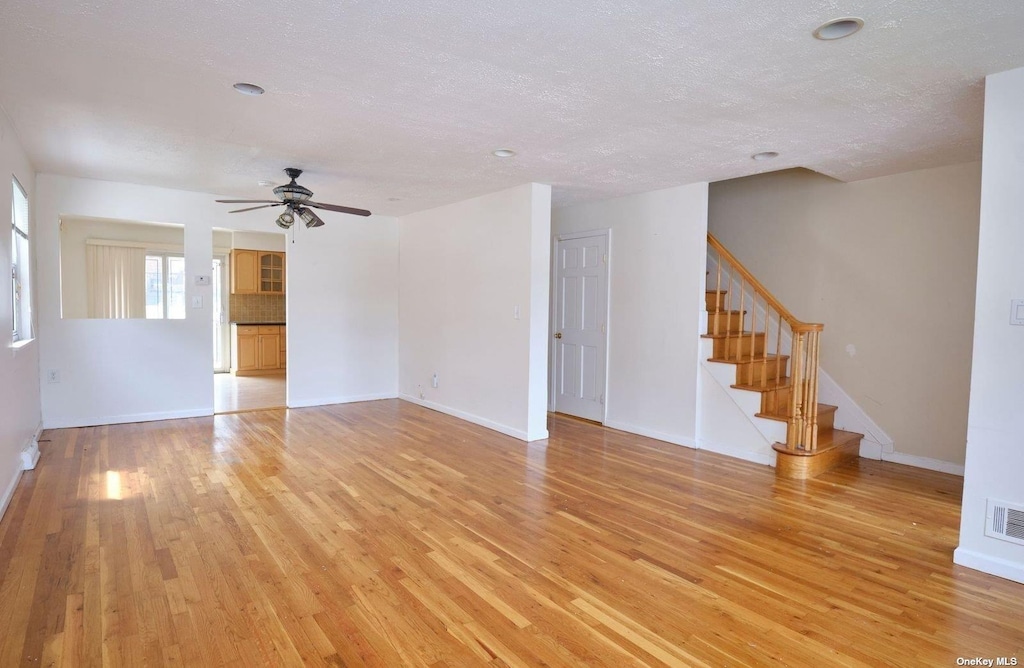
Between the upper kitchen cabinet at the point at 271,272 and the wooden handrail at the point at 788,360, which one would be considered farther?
the upper kitchen cabinet at the point at 271,272

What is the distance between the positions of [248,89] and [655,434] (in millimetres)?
4348

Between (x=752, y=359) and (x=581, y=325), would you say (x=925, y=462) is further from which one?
(x=581, y=325)

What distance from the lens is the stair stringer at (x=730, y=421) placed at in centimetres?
453

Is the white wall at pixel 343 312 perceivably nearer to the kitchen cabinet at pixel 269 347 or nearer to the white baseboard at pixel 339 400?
the white baseboard at pixel 339 400

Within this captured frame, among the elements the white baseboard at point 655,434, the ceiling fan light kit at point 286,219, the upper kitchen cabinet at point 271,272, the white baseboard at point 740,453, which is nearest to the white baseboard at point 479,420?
the white baseboard at point 655,434

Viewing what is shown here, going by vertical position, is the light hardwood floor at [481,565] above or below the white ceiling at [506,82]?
below

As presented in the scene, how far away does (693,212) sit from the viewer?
4984mm

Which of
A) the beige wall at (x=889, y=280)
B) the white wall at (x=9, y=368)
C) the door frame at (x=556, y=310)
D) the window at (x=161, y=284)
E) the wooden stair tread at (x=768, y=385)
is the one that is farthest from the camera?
the window at (x=161, y=284)

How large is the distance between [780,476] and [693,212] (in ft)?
7.79

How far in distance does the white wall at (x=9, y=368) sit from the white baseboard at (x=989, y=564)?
A: 524cm

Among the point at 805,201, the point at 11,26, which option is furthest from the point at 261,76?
the point at 805,201

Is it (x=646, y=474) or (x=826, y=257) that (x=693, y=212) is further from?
(x=646, y=474)

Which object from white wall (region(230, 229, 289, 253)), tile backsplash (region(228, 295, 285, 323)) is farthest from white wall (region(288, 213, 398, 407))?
tile backsplash (region(228, 295, 285, 323))

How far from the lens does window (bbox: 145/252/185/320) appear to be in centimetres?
791
